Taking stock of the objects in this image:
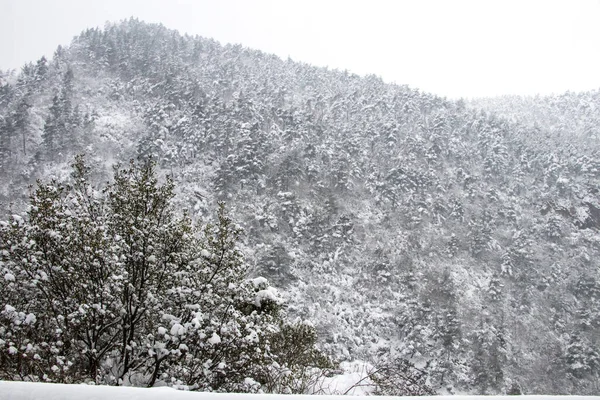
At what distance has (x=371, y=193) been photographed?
44.1 metres

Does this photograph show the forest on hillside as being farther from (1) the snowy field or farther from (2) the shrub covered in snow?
(1) the snowy field

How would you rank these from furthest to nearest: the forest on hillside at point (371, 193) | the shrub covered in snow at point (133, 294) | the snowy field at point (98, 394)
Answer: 1. the forest on hillside at point (371, 193)
2. the shrub covered in snow at point (133, 294)
3. the snowy field at point (98, 394)

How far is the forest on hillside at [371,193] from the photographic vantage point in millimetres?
29938

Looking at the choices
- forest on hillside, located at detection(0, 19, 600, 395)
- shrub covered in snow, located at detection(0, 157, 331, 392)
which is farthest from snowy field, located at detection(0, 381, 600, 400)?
forest on hillside, located at detection(0, 19, 600, 395)

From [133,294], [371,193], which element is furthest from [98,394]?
[371,193]

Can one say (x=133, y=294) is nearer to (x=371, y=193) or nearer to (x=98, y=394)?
(x=98, y=394)

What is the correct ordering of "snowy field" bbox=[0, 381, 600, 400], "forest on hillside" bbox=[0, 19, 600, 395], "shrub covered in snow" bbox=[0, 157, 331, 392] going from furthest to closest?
1. "forest on hillside" bbox=[0, 19, 600, 395]
2. "shrub covered in snow" bbox=[0, 157, 331, 392]
3. "snowy field" bbox=[0, 381, 600, 400]

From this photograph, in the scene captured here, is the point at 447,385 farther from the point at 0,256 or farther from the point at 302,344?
the point at 0,256

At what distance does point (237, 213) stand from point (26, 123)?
30705 millimetres

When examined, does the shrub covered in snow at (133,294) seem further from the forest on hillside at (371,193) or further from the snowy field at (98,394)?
the forest on hillside at (371,193)

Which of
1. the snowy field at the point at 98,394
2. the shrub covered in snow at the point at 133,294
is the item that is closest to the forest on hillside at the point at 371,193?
the shrub covered in snow at the point at 133,294

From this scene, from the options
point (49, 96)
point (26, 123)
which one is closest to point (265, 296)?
point (26, 123)

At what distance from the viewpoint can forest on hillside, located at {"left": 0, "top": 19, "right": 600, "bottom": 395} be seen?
98.2 ft

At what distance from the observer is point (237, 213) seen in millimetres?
36500
